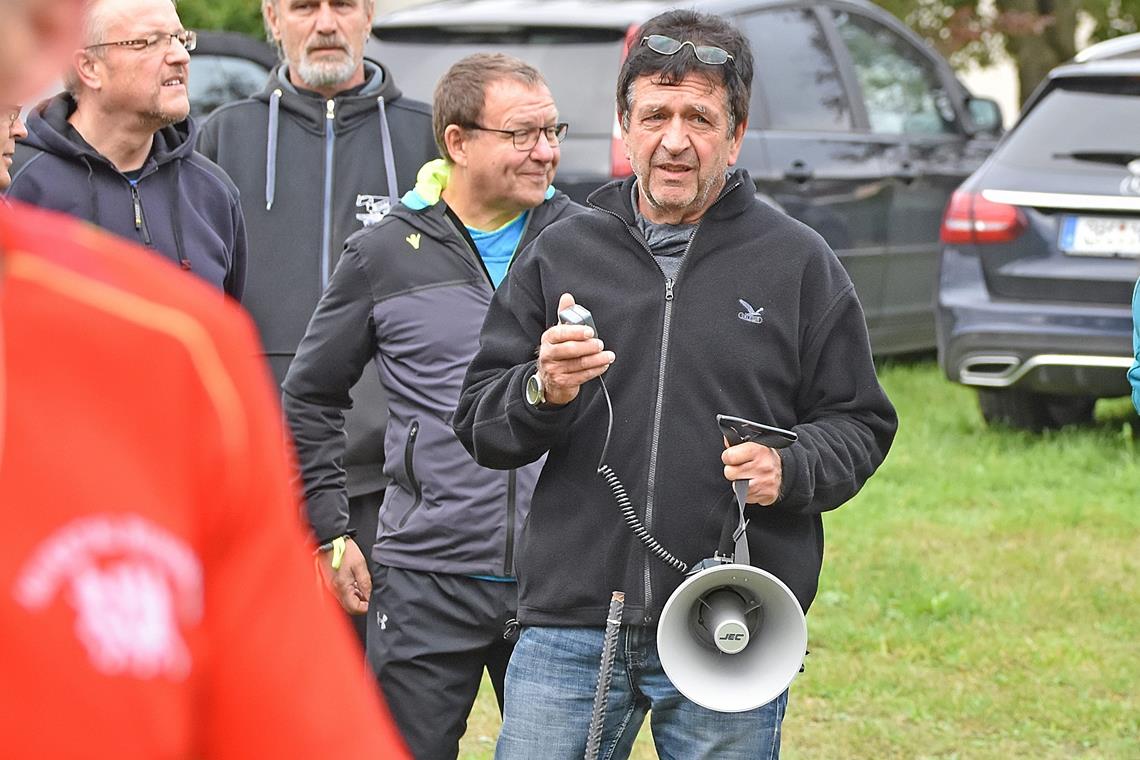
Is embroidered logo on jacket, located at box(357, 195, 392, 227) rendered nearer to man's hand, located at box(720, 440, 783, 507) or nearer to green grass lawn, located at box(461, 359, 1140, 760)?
green grass lawn, located at box(461, 359, 1140, 760)

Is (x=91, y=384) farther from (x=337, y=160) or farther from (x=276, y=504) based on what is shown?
(x=337, y=160)

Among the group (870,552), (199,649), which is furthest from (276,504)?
(870,552)

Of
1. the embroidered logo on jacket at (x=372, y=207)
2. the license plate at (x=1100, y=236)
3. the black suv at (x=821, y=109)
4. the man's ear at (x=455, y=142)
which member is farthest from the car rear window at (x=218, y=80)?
the man's ear at (x=455, y=142)

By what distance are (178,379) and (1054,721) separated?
16.2ft

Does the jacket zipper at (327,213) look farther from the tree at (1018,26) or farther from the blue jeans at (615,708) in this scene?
the tree at (1018,26)

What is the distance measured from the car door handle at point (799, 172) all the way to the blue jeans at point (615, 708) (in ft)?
20.2

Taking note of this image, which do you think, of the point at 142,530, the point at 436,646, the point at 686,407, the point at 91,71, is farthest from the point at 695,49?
the point at 142,530

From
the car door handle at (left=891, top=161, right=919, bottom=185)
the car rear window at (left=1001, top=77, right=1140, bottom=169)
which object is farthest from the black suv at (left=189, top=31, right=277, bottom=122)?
the car rear window at (left=1001, top=77, right=1140, bottom=169)

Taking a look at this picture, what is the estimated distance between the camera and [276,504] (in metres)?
1.11

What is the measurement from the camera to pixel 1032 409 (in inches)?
381

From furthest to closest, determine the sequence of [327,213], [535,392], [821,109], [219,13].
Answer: [219,13], [821,109], [327,213], [535,392]

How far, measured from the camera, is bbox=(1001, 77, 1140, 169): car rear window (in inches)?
348

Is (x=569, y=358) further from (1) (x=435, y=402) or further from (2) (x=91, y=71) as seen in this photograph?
(2) (x=91, y=71)

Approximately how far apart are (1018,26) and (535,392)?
50.7 feet
